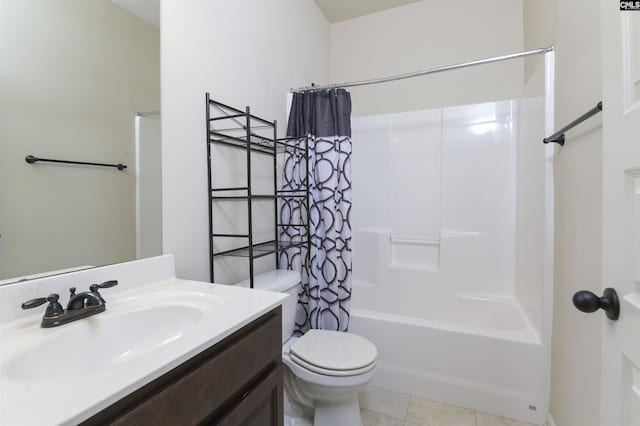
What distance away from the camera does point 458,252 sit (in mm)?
2195

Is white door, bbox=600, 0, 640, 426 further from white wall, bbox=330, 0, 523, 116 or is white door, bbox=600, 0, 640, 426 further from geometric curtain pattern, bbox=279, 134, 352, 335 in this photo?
white wall, bbox=330, 0, 523, 116

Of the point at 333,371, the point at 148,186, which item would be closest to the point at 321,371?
the point at 333,371

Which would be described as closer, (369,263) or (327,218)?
(327,218)

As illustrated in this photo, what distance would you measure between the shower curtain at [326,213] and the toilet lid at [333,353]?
0.87 feet

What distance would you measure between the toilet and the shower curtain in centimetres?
22

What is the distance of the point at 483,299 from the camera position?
6.91ft

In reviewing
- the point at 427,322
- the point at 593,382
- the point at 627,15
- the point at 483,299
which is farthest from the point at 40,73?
the point at 483,299

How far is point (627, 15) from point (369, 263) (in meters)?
2.07

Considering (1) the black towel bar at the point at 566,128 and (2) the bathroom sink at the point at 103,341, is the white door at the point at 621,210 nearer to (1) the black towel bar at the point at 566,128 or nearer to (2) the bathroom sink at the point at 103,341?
(1) the black towel bar at the point at 566,128

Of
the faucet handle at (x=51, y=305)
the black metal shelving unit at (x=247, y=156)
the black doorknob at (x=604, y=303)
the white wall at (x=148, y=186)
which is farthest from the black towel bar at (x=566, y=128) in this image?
the faucet handle at (x=51, y=305)

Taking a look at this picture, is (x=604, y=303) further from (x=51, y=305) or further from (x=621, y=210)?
(x=51, y=305)

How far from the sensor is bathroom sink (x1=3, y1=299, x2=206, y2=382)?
597 millimetres

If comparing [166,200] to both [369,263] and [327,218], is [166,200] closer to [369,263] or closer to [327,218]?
[327,218]

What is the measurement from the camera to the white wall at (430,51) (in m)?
2.20
